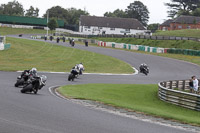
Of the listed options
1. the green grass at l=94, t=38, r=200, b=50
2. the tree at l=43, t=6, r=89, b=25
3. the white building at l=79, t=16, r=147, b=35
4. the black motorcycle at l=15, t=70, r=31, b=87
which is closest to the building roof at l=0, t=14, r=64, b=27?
the white building at l=79, t=16, r=147, b=35

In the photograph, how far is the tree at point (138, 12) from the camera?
16538cm

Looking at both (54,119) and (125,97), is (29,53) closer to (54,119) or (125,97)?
(125,97)

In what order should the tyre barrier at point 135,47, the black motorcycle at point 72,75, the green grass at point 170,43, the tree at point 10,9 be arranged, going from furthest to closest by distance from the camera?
1. the tree at point 10,9
2. the green grass at point 170,43
3. the tyre barrier at point 135,47
4. the black motorcycle at point 72,75

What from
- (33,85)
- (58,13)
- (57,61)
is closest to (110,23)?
(58,13)

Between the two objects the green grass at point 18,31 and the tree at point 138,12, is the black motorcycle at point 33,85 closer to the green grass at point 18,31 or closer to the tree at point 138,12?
the green grass at point 18,31

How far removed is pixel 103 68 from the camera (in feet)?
133

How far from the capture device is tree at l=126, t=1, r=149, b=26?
165375 millimetres

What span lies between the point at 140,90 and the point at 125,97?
3.10 m

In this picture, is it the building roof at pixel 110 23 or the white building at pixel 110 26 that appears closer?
the white building at pixel 110 26

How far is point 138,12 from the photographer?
6585 inches

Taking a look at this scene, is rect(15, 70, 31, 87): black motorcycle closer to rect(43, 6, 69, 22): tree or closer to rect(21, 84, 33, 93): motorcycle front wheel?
rect(21, 84, 33, 93): motorcycle front wheel

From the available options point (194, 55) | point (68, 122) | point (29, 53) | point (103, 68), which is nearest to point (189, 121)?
point (68, 122)

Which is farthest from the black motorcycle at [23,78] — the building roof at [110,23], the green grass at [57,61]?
the building roof at [110,23]

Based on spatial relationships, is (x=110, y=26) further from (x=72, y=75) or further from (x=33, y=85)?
(x=33, y=85)
